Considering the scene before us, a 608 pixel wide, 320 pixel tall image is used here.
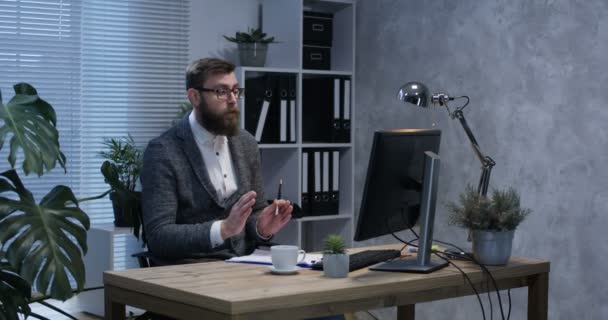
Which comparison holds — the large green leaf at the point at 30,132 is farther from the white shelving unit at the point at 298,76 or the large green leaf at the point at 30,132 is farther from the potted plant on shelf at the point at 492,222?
the white shelving unit at the point at 298,76

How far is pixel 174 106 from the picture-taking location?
15.1 ft

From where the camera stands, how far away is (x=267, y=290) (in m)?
2.00

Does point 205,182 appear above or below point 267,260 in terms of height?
above

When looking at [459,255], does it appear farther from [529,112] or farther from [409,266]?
[529,112]

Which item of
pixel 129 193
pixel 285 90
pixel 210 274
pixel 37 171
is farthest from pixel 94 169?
pixel 210 274

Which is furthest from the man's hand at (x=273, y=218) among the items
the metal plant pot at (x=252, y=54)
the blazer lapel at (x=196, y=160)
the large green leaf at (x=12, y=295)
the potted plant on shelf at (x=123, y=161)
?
the metal plant pot at (x=252, y=54)

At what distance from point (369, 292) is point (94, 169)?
2661mm

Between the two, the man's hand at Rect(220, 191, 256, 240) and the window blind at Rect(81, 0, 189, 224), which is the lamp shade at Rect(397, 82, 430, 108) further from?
the window blind at Rect(81, 0, 189, 224)

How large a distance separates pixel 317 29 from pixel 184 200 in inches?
73.6

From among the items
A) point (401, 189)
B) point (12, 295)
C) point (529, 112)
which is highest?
point (529, 112)

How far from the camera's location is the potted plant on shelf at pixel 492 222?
246 cm

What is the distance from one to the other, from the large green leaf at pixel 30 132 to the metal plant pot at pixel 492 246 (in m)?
1.31

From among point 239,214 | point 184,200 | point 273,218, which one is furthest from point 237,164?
point 239,214

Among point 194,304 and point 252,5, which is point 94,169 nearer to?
point 252,5
